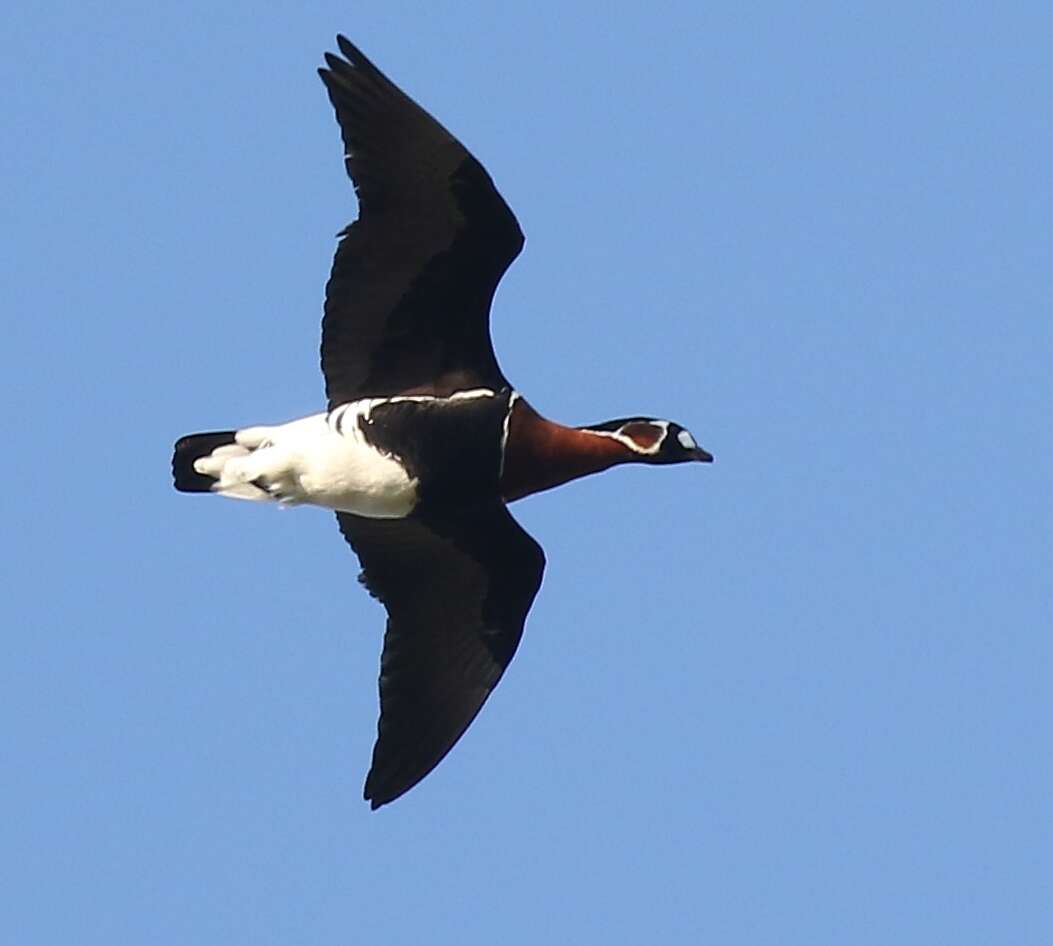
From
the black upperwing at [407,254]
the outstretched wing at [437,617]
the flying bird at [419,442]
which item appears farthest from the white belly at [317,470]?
the outstretched wing at [437,617]

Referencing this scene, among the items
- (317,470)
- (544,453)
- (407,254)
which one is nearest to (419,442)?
(317,470)

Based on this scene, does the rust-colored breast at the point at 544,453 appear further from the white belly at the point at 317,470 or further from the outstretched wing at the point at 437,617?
the white belly at the point at 317,470

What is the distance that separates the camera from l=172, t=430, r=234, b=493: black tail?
60.8ft

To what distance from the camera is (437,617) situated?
18.8 metres

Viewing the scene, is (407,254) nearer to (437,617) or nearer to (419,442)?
(419,442)

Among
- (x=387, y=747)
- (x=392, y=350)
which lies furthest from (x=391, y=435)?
(x=387, y=747)

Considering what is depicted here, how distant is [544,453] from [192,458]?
1796mm

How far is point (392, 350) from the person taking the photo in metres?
18.5

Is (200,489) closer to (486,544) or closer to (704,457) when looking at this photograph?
Answer: (486,544)

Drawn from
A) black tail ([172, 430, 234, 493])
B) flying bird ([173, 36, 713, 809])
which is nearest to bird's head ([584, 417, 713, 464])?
flying bird ([173, 36, 713, 809])

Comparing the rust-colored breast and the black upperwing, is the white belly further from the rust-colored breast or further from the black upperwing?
the rust-colored breast

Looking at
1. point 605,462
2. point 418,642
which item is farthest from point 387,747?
point 605,462

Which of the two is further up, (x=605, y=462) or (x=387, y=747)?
(x=605, y=462)

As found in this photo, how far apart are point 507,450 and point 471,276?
90cm
